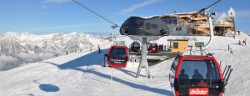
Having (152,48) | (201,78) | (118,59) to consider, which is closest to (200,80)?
(201,78)

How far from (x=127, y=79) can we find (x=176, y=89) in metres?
10.1

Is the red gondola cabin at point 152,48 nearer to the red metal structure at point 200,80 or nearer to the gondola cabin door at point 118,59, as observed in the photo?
the gondola cabin door at point 118,59

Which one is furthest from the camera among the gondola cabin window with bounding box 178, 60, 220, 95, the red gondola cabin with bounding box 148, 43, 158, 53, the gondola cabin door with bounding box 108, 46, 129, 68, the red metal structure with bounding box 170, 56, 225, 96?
the red gondola cabin with bounding box 148, 43, 158, 53

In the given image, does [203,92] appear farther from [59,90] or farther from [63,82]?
[63,82]

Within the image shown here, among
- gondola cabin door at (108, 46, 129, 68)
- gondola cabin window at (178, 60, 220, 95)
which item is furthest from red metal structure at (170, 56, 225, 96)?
gondola cabin door at (108, 46, 129, 68)

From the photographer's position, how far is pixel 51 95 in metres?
18.5

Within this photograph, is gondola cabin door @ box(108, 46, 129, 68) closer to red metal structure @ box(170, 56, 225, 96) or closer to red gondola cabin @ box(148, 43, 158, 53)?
red gondola cabin @ box(148, 43, 158, 53)

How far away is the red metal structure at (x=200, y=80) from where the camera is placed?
1332 cm

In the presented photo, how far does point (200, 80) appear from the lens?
13.6 m

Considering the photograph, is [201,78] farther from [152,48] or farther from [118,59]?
[152,48]

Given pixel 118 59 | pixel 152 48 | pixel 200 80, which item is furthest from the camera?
pixel 152 48

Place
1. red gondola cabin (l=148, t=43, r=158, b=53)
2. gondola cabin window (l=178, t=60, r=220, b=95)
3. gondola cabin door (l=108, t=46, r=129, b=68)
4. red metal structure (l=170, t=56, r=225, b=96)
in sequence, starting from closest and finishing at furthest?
red metal structure (l=170, t=56, r=225, b=96)
gondola cabin window (l=178, t=60, r=220, b=95)
gondola cabin door (l=108, t=46, r=129, b=68)
red gondola cabin (l=148, t=43, r=158, b=53)

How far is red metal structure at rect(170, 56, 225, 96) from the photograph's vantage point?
13.3 m

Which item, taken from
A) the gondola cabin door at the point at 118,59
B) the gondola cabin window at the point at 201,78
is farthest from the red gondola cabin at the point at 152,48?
the gondola cabin window at the point at 201,78
